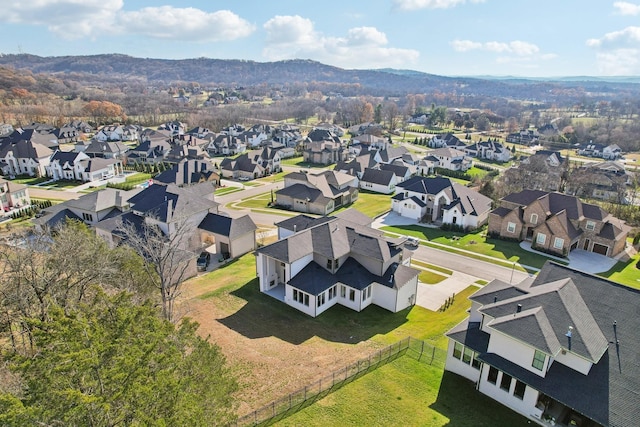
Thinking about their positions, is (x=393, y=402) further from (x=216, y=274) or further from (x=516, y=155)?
(x=516, y=155)

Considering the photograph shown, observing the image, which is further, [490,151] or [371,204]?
[490,151]

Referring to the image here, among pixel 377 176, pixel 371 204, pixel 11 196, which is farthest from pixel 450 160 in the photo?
pixel 11 196

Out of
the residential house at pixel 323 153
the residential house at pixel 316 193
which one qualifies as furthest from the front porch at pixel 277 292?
the residential house at pixel 323 153

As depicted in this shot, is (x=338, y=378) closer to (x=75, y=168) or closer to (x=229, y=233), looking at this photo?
(x=229, y=233)

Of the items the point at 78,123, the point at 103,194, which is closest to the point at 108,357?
the point at 103,194

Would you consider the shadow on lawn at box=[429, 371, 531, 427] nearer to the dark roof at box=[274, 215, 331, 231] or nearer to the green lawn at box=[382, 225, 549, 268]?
the dark roof at box=[274, 215, 331, 231]
